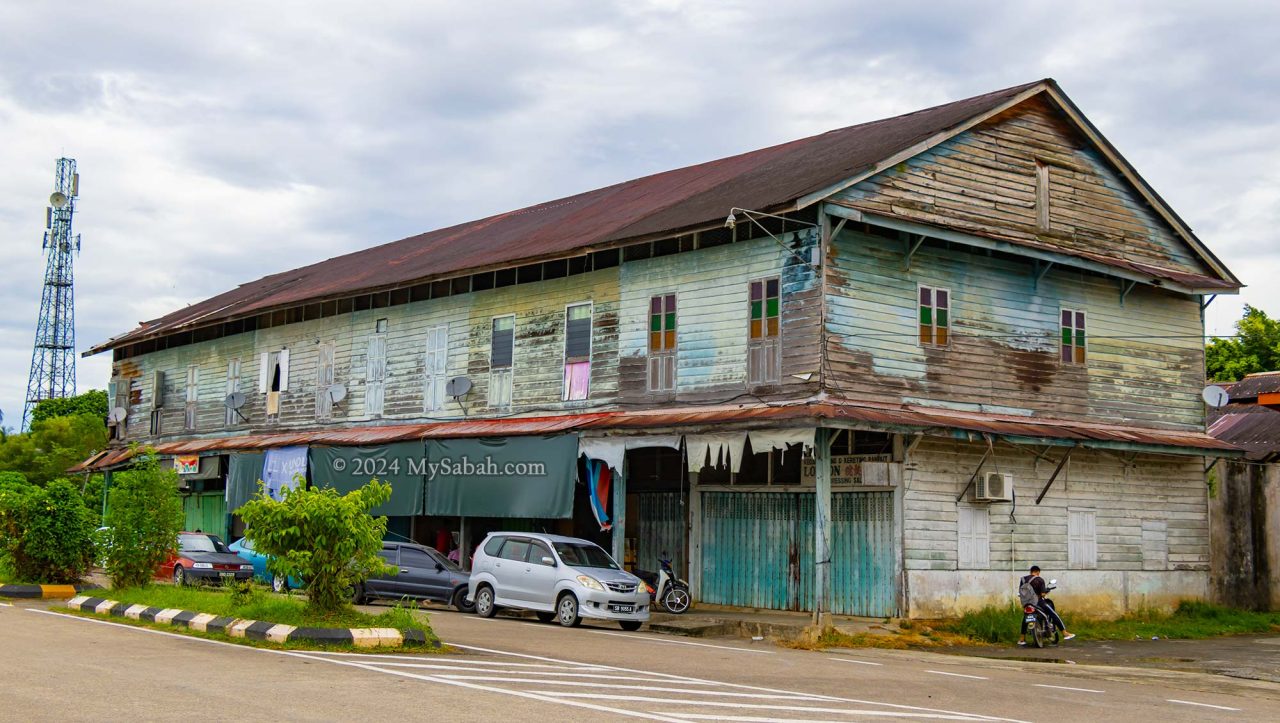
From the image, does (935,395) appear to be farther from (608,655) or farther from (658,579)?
(608,655)

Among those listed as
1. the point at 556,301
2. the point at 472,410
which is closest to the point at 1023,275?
the point at 556,301

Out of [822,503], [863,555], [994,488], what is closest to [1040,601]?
[994,488]

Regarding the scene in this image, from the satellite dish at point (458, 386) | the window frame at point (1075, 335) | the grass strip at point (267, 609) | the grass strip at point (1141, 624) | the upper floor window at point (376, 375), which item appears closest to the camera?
the grass strip at point (267, 609)

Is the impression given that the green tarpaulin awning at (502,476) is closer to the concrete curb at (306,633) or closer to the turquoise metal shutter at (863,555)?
the turquoise metal shutter at (863,555)

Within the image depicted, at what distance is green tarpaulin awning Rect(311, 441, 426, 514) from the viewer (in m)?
26.6

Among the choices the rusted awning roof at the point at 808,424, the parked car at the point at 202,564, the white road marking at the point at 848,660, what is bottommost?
the white road marking at the point at 848,660

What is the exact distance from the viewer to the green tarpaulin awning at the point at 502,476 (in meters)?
23.3

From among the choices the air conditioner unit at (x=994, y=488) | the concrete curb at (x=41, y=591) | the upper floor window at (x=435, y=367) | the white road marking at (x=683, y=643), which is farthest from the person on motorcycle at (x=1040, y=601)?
the concrete curb at (x=41, y=591)

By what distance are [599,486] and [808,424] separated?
590 cm

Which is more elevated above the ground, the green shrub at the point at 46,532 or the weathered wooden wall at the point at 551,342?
the weathered wooden wall at the point at 551,342

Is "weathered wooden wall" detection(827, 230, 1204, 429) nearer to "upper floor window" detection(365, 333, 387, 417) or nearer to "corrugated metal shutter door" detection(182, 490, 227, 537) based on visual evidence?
"upper floor window" detection(365, 333, 387, 417)

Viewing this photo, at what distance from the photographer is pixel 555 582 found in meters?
20.3

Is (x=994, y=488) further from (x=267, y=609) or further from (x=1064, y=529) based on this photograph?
(x=267, y=609)

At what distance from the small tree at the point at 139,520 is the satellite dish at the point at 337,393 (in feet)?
37.2
